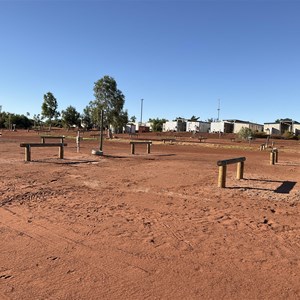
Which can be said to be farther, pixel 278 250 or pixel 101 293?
pixel 278 250

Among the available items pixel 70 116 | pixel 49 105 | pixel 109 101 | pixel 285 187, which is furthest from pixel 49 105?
pixel 285 187

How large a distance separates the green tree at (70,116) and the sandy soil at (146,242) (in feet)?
233

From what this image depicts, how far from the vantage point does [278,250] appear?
13.3ft

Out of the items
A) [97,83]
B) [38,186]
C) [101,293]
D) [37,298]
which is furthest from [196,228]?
[97,83]

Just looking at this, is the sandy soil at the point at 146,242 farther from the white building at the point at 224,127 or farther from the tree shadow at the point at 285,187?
the white building at the point at 224,127

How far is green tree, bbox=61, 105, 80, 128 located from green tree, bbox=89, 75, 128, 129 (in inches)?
1108

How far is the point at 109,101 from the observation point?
49656 millimetres

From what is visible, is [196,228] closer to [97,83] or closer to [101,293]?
[101,293]

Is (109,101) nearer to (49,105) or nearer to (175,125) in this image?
(49,105)

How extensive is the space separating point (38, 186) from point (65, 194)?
3.65 feet

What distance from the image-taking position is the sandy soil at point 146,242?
122 inches

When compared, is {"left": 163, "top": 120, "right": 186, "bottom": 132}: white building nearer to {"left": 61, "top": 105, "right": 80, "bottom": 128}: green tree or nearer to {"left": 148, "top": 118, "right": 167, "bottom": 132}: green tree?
{"left": 148, "top": 118, "right": 167, "bottom": 132}: green tree

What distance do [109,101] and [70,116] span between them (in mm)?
29619

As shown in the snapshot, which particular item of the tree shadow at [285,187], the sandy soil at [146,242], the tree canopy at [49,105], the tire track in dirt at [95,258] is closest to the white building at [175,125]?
the tree canopy at [49,105]
